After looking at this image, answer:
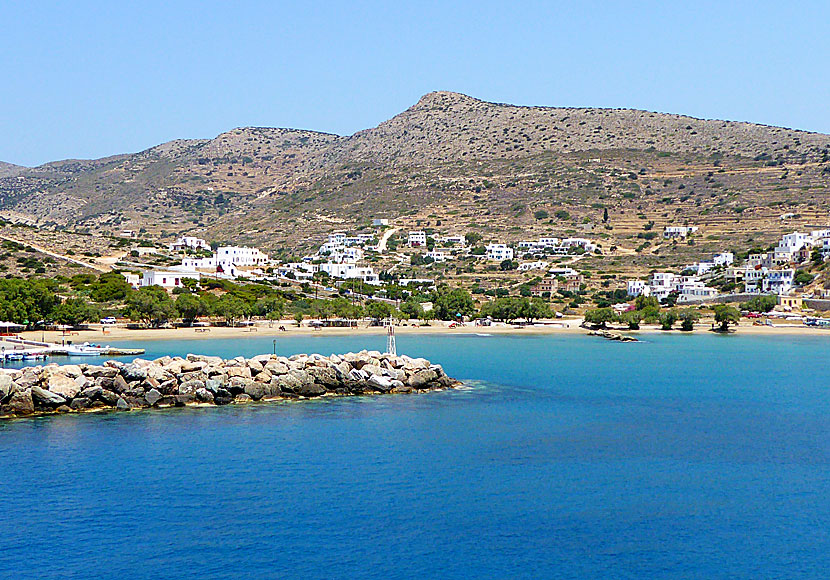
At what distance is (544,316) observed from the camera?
9525 centimetres

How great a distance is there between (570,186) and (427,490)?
134600 millimetres

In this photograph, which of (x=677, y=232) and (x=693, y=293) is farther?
(x=677, y=232)

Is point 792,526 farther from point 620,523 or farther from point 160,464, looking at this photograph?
point 160,464

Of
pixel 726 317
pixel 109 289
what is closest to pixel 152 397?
pixel 109 289

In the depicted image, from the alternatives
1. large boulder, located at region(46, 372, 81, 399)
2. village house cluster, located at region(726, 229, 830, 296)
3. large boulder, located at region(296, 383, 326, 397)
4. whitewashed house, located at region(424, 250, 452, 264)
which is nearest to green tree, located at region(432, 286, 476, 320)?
village house cluster, located at region(726, 229, 830, 296)

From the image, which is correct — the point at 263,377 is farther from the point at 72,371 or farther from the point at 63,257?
the point at 63,257

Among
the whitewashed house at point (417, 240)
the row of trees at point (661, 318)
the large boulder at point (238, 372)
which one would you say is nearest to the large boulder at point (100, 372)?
the large boulder at point (238, 372)

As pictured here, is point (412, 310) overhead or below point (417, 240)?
below

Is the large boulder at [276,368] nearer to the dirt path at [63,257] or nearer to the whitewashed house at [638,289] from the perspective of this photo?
the dirt path at [63,257]

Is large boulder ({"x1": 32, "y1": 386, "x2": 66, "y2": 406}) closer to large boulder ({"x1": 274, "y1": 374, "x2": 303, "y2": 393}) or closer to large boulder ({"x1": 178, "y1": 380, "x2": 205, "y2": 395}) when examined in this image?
large boulder ({"x1": 178, "y1": 380, "x2": 205, "y2": 395})

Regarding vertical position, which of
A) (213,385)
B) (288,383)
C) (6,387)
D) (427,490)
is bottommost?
(427,490)

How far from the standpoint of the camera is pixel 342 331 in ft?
274

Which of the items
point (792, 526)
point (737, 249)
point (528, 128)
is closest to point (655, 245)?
point (737, 249)

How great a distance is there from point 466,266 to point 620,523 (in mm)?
105188
